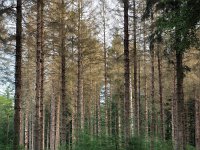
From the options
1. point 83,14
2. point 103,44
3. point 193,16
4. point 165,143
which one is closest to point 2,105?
point 103,44

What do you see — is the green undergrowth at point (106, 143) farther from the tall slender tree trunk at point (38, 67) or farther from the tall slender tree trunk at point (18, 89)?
the tall slender tree trunk at point (18, 89)

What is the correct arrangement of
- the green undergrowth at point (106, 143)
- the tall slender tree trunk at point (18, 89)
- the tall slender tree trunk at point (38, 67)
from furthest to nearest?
the tall slender tree trunk at point (38, 67) → the green undergrowth at point (106, 143) → the tall slender tree trunk at point (18, 89)

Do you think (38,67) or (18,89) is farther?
(38,67)

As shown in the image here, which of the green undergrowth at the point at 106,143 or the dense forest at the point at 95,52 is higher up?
the dense forest at the point at 95,52

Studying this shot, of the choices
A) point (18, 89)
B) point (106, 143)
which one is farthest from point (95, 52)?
point (18, 89)

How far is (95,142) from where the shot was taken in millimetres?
13312

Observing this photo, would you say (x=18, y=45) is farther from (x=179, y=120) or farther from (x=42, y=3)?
(x=179, y=120)

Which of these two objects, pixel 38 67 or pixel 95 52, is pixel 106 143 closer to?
pixel 38 67

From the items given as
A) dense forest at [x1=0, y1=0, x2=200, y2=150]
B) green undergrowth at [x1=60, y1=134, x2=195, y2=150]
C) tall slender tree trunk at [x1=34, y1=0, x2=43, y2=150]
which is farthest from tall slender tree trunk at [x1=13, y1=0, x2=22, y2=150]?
green undergrowth at [x1=60, y1=134, x2=195, y2=150]

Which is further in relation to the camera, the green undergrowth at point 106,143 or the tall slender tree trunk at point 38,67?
the tall slender tree trunk at point 38,67

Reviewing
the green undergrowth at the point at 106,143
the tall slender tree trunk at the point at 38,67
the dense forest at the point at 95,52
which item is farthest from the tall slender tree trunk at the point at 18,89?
the green undergrowth at the point at 106,143

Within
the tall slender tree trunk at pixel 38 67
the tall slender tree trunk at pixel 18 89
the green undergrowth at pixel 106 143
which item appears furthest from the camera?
the tall slender tree trunk at pixel 38 67

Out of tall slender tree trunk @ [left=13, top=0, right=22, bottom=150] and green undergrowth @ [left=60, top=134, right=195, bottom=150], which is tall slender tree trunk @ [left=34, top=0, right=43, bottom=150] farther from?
tall slender tree trunk @ [left=13, top=0, right=22, bottom=150]

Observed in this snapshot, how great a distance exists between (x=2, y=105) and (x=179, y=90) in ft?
141
